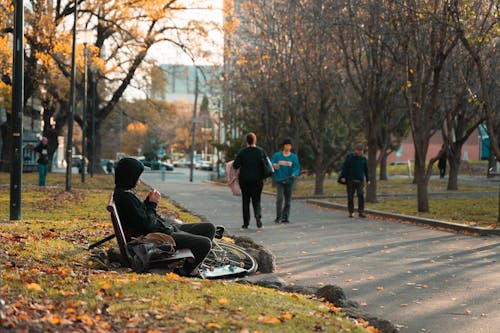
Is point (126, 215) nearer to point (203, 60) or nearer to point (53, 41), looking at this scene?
point (53, 41)

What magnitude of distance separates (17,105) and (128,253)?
6.26m

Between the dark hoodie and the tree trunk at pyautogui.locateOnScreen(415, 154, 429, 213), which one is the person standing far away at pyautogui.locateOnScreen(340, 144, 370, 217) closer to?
the tree trunk at pyautogui.locateOnScreen(415, 154, 429, 213)

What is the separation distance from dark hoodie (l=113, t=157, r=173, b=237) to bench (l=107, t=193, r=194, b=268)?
110mm

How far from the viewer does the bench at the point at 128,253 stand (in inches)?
338

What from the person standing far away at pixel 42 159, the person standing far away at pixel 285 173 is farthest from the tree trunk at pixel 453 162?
the person standing far away at pixel 285 173

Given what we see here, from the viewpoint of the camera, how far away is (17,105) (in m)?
14.2

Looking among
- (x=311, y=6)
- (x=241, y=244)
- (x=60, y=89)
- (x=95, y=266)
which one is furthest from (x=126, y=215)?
(x=60, y=89)

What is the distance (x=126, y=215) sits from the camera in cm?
890

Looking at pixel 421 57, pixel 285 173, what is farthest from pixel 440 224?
pixel 421 57

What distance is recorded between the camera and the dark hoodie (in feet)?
28.9

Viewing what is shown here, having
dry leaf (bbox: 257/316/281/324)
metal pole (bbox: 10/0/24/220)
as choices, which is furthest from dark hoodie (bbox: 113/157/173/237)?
metal pole (bbox: 10/0/24/220)

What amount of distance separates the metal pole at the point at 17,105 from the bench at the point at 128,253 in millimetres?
5860

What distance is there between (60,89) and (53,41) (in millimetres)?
9717

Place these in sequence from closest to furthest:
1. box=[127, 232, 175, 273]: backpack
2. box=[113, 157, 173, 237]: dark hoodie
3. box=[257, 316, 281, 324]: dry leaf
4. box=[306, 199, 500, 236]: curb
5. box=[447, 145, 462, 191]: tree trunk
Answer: box=[257, 316, 281, 324]: dry leaf, box=[127, 232, 175, 273]: backpack, box=[113, 157, 173, 237]: dark hoodie, box=[306, 199, 500, 236]: curb, box=[447, 145, 462, 191]: tree trunk
